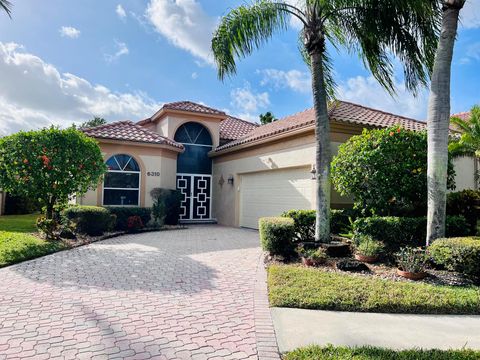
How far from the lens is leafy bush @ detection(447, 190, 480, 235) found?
36.0ft

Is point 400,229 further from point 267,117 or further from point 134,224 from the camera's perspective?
point 267,117

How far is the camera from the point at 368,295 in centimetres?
575

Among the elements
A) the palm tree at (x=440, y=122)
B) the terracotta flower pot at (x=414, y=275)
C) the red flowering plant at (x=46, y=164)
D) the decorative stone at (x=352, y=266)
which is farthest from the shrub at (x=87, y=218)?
the palm tree at (x=440, y=122)

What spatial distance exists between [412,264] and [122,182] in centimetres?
1350

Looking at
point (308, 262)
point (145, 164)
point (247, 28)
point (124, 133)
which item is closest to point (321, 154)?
point (308, 262)

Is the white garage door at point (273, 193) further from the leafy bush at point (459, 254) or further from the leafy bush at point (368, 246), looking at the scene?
the leafy bush at point (459, 254)

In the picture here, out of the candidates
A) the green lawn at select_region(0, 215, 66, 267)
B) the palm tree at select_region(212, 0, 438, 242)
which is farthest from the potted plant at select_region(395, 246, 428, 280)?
the green lawn at select_region(0, 215, 66, 267)

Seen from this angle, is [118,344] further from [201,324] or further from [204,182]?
[204,182]

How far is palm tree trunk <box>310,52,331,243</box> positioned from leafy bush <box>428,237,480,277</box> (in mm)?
2903

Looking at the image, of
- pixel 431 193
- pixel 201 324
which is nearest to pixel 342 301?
pixel 201 324

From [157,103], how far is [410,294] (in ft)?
59.0

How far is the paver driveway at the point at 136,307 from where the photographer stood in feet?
13.1

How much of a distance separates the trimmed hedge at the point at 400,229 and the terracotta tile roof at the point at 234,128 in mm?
13609

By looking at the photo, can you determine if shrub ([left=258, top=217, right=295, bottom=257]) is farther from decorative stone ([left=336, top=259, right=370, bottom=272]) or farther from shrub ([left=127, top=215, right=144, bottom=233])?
shrub ([left=127, top=215, right=144, bottom=233])
